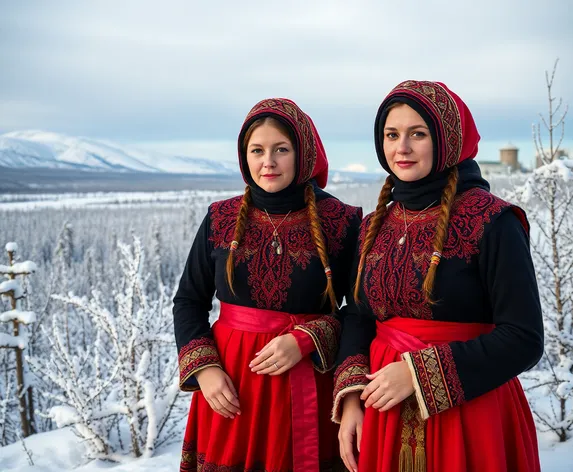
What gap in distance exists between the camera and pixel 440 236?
5.02 ft

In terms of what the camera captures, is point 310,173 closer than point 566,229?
Yes

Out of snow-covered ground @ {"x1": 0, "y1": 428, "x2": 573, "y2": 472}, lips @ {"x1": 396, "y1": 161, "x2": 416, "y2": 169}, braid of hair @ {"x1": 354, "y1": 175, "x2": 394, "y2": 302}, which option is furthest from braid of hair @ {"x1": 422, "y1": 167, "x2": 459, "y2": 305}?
snow-covered ground @ {"x1": 0, "y1": 428, "x2": 573, "y2": 472}

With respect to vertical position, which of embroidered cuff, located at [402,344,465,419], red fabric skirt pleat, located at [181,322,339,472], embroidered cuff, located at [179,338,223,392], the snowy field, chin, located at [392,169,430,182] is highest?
chin, located at [392,169,430,182]

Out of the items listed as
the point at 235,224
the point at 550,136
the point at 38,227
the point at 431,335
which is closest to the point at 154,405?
the point at 235,224

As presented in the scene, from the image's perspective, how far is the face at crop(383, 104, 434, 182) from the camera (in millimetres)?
1577

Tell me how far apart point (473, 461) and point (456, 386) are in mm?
226

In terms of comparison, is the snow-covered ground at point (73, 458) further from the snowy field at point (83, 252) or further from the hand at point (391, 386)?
the hand at point (391, 386)

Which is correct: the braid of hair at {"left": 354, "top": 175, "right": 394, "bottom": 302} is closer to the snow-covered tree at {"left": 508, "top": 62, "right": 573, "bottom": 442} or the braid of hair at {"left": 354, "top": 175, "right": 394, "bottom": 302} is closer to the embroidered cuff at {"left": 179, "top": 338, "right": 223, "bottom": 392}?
the embroidered cuff at {"left": 179, "top": 338, "right": 223, "bottom": 392}

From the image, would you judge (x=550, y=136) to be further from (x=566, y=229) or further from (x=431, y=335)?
(x=431, y=335)

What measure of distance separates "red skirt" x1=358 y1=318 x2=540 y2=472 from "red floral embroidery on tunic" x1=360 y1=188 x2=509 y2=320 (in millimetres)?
77

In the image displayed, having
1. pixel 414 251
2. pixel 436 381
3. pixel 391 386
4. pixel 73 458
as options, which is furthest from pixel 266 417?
pixel 73 458

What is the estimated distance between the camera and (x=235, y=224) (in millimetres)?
2064

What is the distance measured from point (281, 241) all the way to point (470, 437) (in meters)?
0.92

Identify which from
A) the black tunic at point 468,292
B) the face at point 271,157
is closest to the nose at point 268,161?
the face at point 271,157
